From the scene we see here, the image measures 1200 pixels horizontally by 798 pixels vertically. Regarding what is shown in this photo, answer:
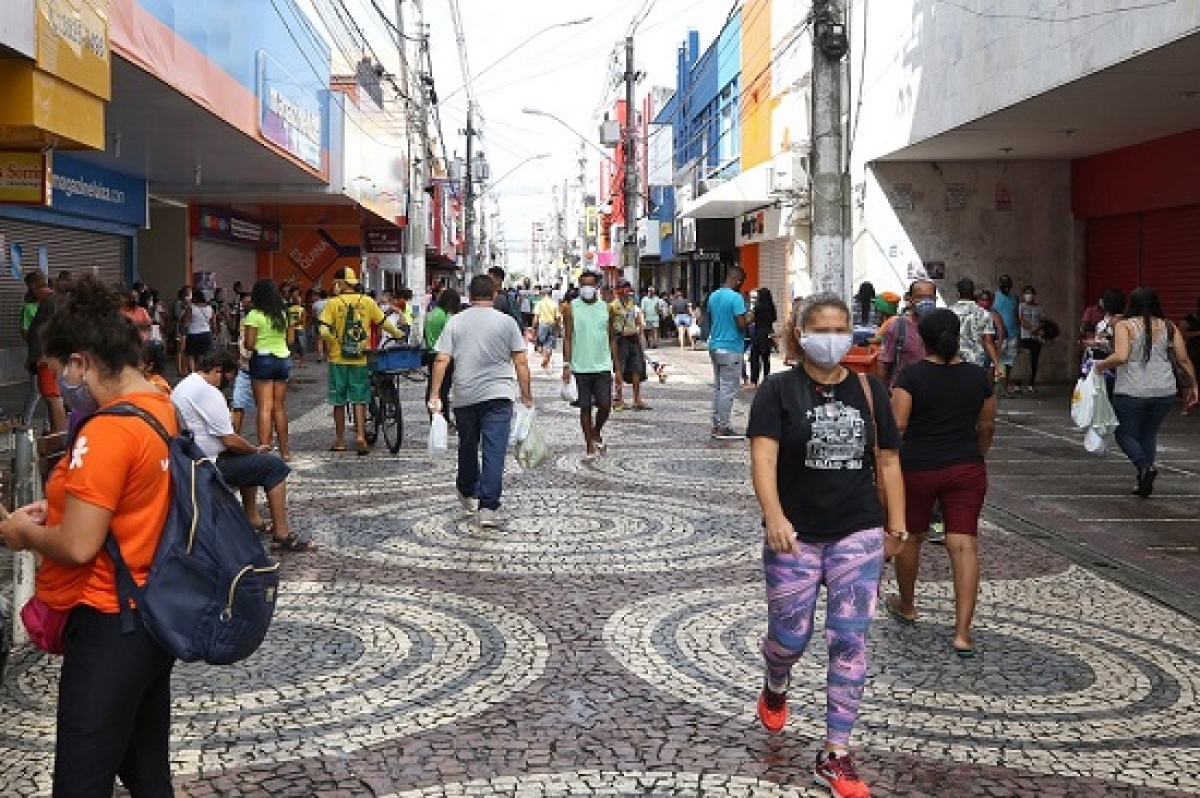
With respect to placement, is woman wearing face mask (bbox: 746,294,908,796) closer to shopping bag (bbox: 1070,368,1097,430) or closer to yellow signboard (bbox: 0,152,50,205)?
shopping bag (bbox: 1070,368,1097,430)

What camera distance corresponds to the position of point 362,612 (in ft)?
20.9

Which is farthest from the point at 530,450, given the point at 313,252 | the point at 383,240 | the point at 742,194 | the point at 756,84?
the point at 383,240

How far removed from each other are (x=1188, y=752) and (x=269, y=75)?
618 inches

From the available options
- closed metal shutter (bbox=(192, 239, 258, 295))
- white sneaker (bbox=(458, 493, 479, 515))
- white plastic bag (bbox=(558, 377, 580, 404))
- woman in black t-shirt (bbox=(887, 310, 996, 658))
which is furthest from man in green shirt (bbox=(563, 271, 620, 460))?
closed metal shutter (bbox=(192, 239, 258, 295))

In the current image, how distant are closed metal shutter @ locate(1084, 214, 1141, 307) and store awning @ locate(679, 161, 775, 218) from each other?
25.1 feet

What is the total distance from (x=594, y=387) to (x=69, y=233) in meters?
11.9

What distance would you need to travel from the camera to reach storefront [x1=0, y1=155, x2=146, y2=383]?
17.6 metres

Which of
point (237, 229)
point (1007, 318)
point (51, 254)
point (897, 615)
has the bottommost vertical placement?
point (897, 615)

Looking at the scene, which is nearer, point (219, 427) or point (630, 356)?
point (219, 427)

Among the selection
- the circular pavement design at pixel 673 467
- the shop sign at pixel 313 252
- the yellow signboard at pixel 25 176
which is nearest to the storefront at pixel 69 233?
the yellow signboard at pixel 25 176

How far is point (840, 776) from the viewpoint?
13.3 ft

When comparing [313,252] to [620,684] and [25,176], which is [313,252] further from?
[620,684]

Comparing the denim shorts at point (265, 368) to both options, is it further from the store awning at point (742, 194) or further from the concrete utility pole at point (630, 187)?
the concrete utility pole at point (630, 187)

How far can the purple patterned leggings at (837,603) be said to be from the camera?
4.18 meters
